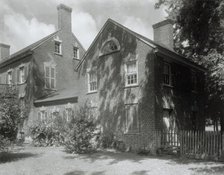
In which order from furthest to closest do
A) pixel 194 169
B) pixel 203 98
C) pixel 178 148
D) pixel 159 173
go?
pixel 203 98 → pixel 178 148 → pixel 194 169 → pixel 159 173

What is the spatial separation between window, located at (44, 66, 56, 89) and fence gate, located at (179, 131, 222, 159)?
1672cm

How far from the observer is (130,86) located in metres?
18.3

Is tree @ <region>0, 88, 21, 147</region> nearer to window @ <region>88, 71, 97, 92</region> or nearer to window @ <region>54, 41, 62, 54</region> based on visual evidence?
window @ <region>88, 71, 97, 92</region>

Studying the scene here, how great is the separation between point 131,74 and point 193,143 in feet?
20.6

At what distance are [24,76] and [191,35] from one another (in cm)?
1682

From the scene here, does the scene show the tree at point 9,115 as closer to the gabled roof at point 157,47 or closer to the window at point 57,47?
the gabled roof at point 157,47

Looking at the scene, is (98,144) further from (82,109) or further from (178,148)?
(178,148)

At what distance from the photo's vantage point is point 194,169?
10969mm

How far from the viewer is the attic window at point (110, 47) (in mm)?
19519

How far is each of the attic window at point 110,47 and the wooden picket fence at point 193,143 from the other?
7.01m

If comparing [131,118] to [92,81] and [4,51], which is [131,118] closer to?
[92,81]

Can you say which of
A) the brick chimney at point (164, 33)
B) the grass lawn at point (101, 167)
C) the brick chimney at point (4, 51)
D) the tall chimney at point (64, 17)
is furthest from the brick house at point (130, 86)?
the brick chimney at point (4, 51)

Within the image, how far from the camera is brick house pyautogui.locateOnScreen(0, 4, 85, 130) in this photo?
86.0 ft

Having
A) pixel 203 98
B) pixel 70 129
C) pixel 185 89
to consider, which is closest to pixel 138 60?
pixel 185 89
